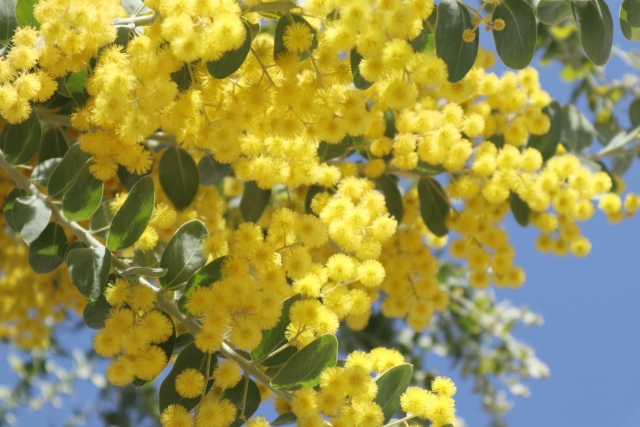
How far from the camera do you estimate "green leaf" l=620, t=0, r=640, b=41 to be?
4.49 ft

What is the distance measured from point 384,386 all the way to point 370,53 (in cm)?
58

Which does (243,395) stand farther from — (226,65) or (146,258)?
(226,65)

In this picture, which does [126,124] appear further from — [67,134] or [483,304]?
[483,304]

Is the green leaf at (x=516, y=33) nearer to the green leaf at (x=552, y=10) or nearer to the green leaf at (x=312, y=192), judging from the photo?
the green leaf at (x=552, y=10)

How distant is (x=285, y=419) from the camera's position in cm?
133

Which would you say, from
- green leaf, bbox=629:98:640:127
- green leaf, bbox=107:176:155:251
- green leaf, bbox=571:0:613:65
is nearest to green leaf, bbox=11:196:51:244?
green leaf, bbox=107:176:155:251

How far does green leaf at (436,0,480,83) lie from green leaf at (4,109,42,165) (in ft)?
2.62

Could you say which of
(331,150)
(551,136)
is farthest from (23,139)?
(551,136)

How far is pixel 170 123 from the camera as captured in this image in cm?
128

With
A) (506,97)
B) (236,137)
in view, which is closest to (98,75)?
(236,137)

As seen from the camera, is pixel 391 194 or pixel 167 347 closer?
pixel 167 347

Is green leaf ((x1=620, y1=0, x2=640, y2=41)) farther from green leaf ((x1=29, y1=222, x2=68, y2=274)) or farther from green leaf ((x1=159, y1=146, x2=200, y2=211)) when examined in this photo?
green leaf ((x1=29, y1=222, x2=68, y2=274))

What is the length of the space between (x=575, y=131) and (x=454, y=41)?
0.90 metres

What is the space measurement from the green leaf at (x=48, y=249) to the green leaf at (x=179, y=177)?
0.27 metres
